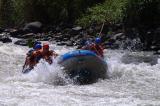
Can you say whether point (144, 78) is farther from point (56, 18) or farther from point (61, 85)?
point (56, 18)

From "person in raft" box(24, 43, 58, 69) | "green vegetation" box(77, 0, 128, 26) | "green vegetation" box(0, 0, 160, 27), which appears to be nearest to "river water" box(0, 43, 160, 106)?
"person in raft" box(24, 43, 58, 69)

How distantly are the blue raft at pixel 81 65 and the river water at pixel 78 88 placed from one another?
224mm

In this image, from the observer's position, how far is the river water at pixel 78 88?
9.90 meters

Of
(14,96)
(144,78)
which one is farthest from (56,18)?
(14,96)

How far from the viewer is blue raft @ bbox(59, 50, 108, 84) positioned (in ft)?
40.6

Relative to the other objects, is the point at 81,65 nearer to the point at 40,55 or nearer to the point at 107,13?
the point at 40,55

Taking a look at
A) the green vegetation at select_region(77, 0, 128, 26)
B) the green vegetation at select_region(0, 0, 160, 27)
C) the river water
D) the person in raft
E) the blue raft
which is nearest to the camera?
the river water

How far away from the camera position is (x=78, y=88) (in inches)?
460

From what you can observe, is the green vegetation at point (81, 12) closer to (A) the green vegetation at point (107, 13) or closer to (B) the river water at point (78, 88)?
(A) the green vegetation at point (107, 13)

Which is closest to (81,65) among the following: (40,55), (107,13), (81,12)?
(40,55)

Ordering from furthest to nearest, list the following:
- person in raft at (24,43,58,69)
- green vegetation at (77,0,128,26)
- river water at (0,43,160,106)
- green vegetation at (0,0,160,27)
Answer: green vegetation at (77,0,128,26) → green vegetation at (0,0,160,27) → person in raft at (24,43,58,69) → river water at (0,43,160,106)

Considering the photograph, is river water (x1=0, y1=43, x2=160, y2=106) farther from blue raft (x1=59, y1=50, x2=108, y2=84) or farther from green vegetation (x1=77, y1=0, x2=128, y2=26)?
green vegetation (x1=77, y1=0, x2=128, y2=26)

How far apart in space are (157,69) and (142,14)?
787 centimetres

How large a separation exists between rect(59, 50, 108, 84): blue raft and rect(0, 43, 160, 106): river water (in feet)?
0.74
